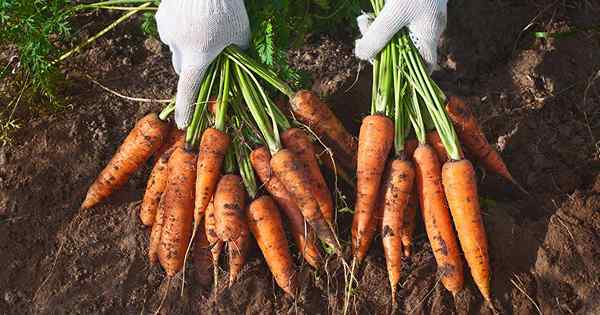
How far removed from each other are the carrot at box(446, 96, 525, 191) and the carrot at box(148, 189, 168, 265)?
1.31 meters

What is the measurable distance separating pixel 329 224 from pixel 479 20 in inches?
61.4

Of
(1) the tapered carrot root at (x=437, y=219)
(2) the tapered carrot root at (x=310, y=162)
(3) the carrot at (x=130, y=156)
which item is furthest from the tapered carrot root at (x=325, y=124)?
(3) the carrot at (x=130, y=156)

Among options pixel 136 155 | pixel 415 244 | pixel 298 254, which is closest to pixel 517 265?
pixel 415 244

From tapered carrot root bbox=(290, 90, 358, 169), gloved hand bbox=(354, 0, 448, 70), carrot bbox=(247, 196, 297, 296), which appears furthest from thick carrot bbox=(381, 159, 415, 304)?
gloved hand bbox=(354, 0, 448, 70)

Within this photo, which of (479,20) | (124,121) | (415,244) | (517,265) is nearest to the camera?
(517,265)

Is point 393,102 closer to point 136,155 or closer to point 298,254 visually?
point 298,254

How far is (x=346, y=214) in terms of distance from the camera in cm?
284

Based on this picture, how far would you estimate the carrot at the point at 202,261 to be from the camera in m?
2.70

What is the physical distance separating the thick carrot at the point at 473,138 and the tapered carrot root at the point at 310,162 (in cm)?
62

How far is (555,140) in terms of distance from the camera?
2.94 meters

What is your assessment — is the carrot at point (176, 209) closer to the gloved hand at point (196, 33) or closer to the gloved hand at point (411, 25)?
the gloved hand at point (196, 33)

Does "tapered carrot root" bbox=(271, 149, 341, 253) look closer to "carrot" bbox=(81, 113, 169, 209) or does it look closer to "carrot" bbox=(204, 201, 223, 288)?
"carrot" bbox=(204, 201, 223, 288)

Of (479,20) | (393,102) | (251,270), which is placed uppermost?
(479,20)

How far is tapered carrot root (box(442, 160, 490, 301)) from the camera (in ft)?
8.19
